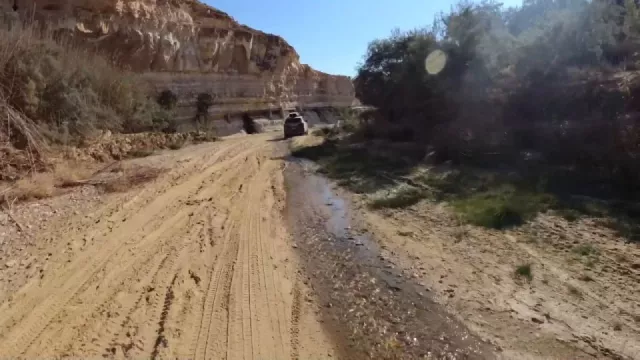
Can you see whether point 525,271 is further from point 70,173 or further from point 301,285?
point 70,173

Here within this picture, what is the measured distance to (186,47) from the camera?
30.0 metres

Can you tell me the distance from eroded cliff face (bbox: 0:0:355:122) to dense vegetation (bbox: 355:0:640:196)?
16.6 m

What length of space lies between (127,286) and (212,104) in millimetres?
28471

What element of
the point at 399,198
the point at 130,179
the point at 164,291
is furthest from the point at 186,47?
the point at 164,291

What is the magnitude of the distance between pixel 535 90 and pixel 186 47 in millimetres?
24265

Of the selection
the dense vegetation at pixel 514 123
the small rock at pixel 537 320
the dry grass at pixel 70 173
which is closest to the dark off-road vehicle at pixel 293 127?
the dense vegetation at pixel 514 123

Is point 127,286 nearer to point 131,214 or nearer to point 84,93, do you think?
point 131,214

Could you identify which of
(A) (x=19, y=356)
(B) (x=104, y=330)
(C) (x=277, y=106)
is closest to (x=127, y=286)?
(B) (x=104, y=330)

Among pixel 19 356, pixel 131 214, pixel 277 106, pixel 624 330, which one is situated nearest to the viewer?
pixel 19 356

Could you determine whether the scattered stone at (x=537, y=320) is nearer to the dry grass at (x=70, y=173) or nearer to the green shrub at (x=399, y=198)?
the green shrub at (x=399, y=198)

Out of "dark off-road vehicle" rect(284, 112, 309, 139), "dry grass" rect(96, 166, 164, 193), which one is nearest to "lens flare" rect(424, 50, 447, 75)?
"dry grass" rect(96, 166, 164, 193)

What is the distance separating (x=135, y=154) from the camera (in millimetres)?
14648

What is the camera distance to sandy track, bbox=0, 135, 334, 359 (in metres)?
3.88

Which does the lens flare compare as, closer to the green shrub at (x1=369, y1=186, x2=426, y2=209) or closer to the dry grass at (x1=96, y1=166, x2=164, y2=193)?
the green shrub at (x1=369, y1=186, x2=426, y2=209)
